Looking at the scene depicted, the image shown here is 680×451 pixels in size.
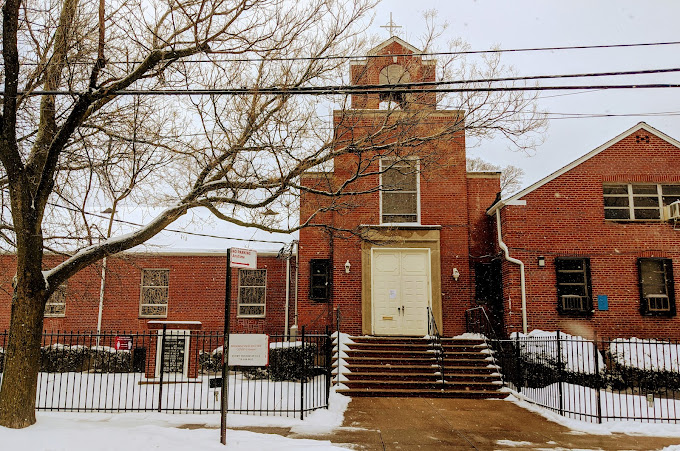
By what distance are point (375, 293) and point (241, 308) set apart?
573 cm

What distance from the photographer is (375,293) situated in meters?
16.2

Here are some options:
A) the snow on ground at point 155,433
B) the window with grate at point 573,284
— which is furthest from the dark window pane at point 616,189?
the snow on ground at point 155,433

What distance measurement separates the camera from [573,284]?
50.1 feet

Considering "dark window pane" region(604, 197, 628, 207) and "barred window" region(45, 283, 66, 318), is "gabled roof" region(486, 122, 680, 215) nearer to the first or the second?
"dark window pane" region(604, 197, 628, 207)

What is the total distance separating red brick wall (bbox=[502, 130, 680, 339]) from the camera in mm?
15016

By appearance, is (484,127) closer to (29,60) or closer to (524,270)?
(524,270)

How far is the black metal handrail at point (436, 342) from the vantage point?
13.0 m

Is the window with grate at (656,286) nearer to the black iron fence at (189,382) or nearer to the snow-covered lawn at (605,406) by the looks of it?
the snow-covered lawn at (605,406)

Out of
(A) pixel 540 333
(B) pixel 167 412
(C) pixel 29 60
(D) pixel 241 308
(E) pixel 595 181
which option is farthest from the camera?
(D) pixel 241 308

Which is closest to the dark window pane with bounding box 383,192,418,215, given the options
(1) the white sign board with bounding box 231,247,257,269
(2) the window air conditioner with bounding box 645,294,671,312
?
(2) the window air conditioner with bounding box 645,294,671,312

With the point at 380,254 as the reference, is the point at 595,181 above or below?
above

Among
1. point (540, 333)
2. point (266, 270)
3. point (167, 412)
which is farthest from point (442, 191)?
point (167, 412)

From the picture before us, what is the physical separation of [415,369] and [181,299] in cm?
957

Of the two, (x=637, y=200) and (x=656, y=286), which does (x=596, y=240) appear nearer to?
(x=637, y=200)
